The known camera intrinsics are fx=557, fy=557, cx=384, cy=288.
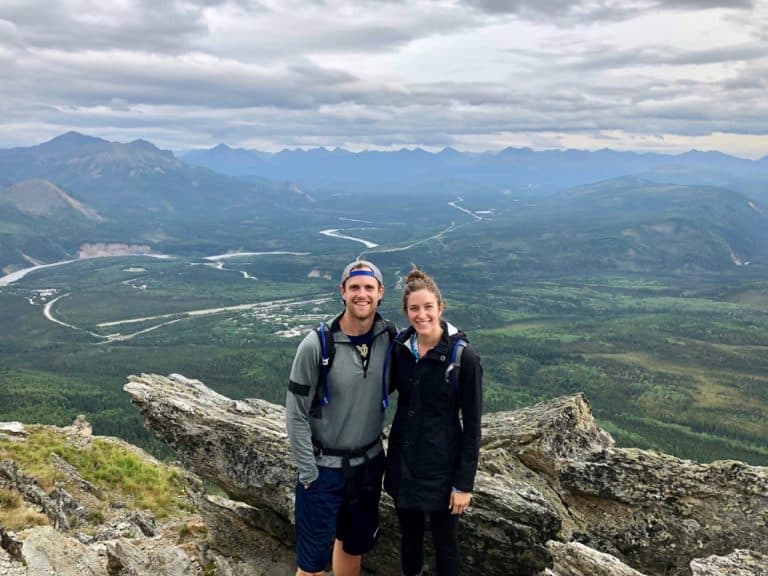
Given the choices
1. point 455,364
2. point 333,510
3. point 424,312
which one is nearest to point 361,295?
point 424,312

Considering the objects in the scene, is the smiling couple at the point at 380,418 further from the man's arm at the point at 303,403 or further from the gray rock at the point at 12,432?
the gray rock at the point at 12,432

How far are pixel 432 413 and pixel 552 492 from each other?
6911mm

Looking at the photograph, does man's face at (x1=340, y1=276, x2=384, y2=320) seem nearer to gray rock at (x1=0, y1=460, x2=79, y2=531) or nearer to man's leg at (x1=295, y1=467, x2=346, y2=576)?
man's leg at (x1=295, y1=467, x2=346, y2=576)

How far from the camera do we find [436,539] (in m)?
10.4

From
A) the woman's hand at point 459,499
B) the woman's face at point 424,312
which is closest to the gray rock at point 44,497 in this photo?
the woman's hand at point 459,499

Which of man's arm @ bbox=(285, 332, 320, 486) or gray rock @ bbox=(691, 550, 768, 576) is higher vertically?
man's arm @ bbox=(285, 332, 320, 486)

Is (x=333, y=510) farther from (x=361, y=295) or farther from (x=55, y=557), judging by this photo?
(x=55, y=557)

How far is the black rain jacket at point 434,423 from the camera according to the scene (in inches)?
364

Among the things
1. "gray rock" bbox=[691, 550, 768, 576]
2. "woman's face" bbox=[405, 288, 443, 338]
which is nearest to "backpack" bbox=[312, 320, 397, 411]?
"woman's face" bbox=[405, 288, 443, 338]

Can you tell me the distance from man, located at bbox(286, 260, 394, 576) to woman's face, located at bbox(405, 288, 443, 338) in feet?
2.50

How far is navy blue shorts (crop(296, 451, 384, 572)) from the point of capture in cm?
1026

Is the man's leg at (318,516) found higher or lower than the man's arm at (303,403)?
lower

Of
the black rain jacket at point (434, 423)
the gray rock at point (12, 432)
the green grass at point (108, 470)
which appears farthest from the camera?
the gray rock at point (12, 432)

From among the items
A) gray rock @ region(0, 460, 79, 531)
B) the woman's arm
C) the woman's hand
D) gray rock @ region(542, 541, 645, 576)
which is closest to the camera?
the woman's arm
